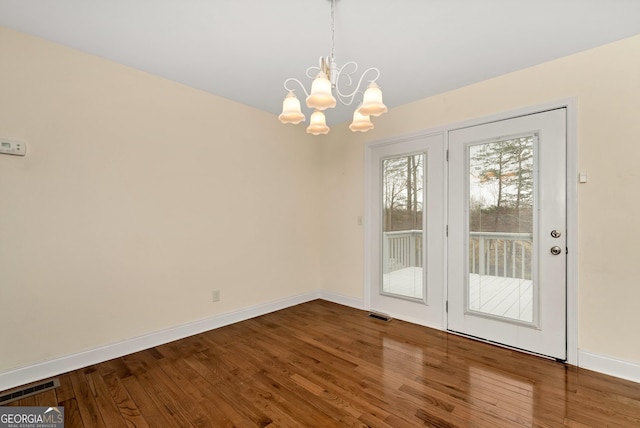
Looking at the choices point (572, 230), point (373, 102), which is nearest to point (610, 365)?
point (572, 230)

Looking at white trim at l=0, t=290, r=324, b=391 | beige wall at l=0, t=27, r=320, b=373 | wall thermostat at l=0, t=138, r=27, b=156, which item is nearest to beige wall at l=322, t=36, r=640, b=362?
white trim at l=0, t=290, r=324, b=391

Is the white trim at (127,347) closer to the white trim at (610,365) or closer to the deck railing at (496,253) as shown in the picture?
the deck railing at (496,253)

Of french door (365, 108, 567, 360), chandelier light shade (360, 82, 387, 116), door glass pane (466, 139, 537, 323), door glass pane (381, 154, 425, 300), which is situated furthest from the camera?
door glass pane (381, 154, 425, 300)

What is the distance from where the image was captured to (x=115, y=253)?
255 centimetres

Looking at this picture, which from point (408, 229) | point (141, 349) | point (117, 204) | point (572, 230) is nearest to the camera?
point (572, 230)

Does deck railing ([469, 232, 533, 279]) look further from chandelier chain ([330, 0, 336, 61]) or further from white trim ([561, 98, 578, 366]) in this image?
chandelier chain ([330, 0, 336, 61])

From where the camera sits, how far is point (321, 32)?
6.91 feet

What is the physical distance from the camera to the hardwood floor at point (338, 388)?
1770mm

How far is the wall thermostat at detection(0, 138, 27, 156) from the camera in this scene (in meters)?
2.06

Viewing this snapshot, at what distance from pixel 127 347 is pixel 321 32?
3.09m

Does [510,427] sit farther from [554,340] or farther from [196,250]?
[196,250]

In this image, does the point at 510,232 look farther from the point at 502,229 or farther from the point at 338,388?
the point at 338,388

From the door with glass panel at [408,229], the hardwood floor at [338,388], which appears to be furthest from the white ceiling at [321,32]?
the hardwood floor at [338,388]

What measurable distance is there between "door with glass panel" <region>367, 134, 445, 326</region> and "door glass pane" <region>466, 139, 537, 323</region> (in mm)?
333
